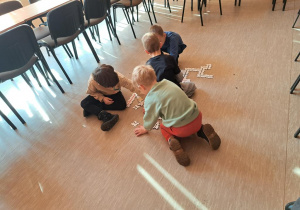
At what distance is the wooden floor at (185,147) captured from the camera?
1.30 m

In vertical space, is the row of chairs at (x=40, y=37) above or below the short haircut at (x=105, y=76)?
above

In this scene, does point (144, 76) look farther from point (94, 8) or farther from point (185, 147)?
point (94, 8)

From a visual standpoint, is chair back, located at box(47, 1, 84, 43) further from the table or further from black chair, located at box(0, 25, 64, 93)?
the table

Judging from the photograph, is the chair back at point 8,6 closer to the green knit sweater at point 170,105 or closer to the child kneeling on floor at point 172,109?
the child kneeling on floor at point 172,109

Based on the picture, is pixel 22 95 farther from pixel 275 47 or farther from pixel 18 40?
pixel 275 47

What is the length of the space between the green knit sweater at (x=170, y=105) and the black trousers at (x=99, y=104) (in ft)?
2.34

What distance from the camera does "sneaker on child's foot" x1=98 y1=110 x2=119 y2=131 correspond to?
6.12 feet

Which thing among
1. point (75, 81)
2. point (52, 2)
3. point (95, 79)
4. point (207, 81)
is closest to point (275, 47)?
point (207, 81)

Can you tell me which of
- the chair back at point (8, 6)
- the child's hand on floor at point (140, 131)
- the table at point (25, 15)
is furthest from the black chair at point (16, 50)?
the chair back at point (8, 6)

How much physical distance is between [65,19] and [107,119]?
129 centimetres

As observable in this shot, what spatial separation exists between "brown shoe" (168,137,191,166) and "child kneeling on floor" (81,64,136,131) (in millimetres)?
690

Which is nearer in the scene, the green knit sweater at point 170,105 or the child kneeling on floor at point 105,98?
the green knit sweater at point 170,105

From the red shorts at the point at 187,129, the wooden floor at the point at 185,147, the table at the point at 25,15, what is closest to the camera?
the wooden floor at the point at 185,147

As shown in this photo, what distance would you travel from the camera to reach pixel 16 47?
73.0 inches
